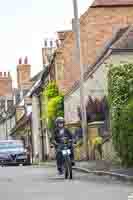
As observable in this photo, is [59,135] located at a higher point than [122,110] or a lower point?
lower

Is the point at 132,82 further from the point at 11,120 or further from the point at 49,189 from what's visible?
the point at 11,120

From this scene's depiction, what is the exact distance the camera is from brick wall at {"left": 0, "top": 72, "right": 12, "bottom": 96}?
329 feet

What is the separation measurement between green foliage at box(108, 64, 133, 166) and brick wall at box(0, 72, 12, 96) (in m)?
71.1

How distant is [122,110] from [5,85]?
80310mm

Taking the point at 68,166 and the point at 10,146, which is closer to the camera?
the point at 68,166

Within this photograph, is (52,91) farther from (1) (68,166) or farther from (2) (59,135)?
(1) (68,166)

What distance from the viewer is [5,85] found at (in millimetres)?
102125

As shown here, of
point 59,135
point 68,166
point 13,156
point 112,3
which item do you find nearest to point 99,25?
point 112,3

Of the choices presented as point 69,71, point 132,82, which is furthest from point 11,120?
point 132,82

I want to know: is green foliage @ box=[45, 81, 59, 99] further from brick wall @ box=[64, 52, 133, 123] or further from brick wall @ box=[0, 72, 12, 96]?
brick wall @ box=[0, 72, 12, 96]

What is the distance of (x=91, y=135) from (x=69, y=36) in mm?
13757

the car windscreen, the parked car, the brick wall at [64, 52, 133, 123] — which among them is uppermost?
the brick wall at [64, 52, 133, 123]

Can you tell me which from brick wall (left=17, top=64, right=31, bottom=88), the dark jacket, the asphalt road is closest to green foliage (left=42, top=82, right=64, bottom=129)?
the dark jacket

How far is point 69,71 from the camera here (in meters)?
49.3
